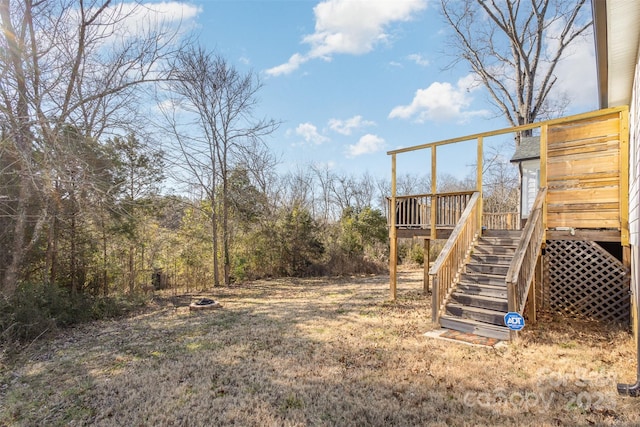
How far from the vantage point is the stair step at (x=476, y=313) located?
16.4ft

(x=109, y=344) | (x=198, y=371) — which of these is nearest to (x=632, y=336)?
(x=198, y=371)

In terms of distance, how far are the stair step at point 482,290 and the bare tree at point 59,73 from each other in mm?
6601

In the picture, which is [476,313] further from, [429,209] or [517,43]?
[517,43]

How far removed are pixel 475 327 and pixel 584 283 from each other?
90.4 inches

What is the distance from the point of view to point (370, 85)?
16188 mm

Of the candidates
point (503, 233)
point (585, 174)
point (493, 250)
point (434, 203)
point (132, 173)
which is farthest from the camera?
point (132, 173)

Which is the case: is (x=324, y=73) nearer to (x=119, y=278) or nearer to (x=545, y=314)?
(x=119, y=278)

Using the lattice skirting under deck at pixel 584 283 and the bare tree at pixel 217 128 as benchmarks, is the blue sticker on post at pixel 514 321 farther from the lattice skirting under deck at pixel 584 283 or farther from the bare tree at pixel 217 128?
the bare tree at pixel 217 128

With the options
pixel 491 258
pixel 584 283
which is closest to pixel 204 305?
pixel 491 258

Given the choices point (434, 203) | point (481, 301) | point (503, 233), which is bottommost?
point (481, 301)

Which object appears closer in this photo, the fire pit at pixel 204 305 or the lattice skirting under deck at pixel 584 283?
the lattice skirting under deck at pixel 584 283

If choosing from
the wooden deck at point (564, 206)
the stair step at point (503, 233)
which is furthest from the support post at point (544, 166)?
the stair step at point (503, 233)

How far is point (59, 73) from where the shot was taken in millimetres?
5578

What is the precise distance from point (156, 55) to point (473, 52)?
14233mm
